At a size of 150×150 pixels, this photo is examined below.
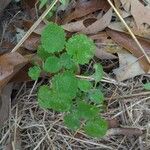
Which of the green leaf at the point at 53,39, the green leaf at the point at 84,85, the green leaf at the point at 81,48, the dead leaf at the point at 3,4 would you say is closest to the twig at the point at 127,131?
the green leaf at the point at 84,85

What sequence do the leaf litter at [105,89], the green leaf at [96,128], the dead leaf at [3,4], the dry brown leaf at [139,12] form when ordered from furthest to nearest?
the dead leaf at [3,4] < the dry brown leaf at [139,12] < the leaf litter at [105,89] < the green leaf at [96,128]

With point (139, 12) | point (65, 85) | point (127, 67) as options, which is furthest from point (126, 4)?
point (65, 85)

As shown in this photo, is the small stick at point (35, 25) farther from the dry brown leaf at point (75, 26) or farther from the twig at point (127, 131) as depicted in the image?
the twig at point (127, 131)

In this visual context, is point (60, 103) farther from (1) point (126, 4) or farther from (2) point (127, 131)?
(1) point (126, 4)

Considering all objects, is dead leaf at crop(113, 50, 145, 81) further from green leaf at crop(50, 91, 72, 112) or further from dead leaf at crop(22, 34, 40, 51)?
dead leaf at crop(22, 34, 40, 51)

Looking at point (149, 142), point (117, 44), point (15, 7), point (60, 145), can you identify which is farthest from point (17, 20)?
point (149, 142)

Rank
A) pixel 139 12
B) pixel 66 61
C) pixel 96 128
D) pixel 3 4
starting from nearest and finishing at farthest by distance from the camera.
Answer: pixel 96 128
pixel 66 61
pixel 139 12
pixel 3 4

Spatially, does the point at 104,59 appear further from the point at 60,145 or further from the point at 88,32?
the point at 60,145
